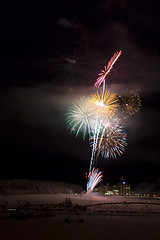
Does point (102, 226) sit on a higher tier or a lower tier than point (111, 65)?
lower

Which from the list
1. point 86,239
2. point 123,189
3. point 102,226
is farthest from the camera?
point 123,189

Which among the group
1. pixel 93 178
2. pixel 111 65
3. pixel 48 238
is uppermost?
pixel 111 65

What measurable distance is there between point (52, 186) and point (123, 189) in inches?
1844

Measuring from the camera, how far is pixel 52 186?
2194 inches

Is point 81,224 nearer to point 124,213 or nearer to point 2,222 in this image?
point 2,222

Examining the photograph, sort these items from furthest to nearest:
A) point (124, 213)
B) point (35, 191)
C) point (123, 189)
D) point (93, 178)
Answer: point (123, 189) < point (35, 191) < point (93, 178) < point (124, 213)

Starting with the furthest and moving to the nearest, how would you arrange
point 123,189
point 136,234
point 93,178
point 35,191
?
point 123,189
point 35,191
point 93,178
point 136,234

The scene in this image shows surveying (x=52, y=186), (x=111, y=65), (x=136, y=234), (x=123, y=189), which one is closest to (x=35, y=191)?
(x=52, y=186)

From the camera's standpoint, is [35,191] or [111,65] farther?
[35,191]

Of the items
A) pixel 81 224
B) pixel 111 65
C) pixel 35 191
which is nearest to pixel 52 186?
pixel 35 191

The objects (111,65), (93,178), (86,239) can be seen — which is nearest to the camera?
(86,239)

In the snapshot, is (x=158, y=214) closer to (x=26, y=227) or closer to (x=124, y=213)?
(x=124, y=213)

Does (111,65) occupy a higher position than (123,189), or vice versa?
(111,65)

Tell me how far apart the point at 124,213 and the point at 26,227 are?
11.4 m
